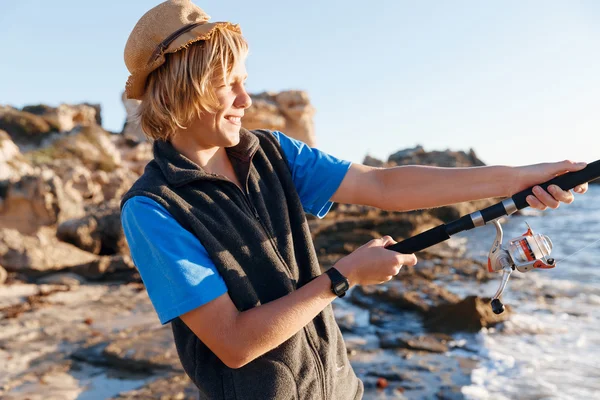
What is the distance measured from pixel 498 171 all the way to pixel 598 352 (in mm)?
5220

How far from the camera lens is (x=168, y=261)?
1.74 metres

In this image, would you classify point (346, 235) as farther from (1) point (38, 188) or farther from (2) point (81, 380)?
(2) point (81, 380)

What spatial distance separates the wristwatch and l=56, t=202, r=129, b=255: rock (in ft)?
35.4

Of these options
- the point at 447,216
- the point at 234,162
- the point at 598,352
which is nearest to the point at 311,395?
the point at 234,162

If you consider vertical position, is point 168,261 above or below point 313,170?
below

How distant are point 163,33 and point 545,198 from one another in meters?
1.62

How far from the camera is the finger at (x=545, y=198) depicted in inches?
81.7

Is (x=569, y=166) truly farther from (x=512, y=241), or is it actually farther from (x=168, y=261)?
(x=168, y=261)

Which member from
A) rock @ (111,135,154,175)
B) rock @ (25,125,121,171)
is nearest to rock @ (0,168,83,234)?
rock @ (25,125,121,171)

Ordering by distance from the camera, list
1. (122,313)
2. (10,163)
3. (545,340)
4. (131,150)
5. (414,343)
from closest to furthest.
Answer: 1. (414,343)
2. (545,340)
3. (122,313)
4. (10,163)
5. (131,150)

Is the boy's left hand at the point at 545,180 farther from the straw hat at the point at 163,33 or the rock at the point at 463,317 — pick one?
the rock at the point at 463,317

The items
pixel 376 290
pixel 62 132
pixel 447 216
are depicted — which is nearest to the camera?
pixel 376 290

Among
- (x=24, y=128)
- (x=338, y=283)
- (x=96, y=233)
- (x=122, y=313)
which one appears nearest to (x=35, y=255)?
(x=96, y=233)

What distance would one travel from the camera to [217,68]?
197 centimetres
